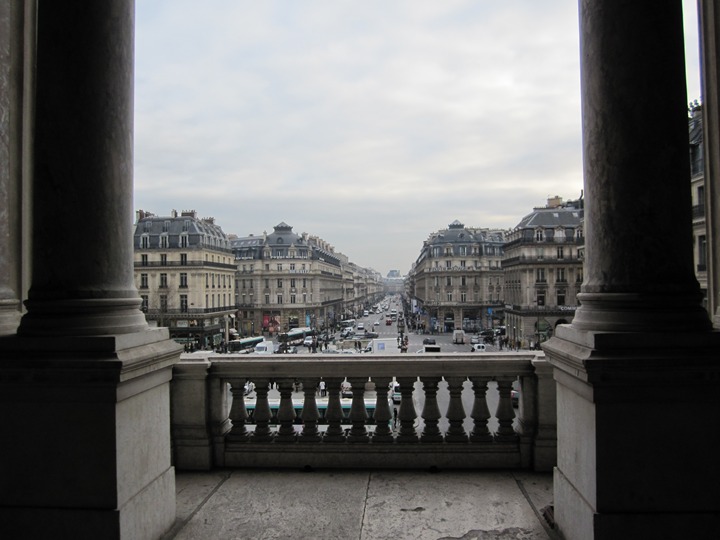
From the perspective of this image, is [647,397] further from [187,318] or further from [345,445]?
[187,318]

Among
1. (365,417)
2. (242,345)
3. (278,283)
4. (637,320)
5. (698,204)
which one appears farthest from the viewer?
(278,283)

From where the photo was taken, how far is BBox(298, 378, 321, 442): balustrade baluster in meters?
5.05

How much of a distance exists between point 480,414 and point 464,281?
81.5 m

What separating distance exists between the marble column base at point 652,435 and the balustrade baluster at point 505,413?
1.81 m

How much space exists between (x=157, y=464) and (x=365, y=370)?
6.74 feet

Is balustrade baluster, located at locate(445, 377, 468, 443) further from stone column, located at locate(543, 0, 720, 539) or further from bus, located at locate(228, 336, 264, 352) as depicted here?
bus, located at locate(228, 336, 264, 352)

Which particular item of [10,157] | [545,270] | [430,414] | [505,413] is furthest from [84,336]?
[545,270]

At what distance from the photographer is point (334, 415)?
5.11 meters

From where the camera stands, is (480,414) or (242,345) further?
(242,345)

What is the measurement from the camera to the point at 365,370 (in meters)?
4.98

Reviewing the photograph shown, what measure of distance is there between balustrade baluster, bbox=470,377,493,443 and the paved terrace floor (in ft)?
1.11

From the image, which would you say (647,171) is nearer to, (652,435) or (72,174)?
(652,435)

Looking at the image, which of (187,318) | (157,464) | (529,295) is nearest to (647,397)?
(157,464)

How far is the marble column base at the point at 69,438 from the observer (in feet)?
10.7
